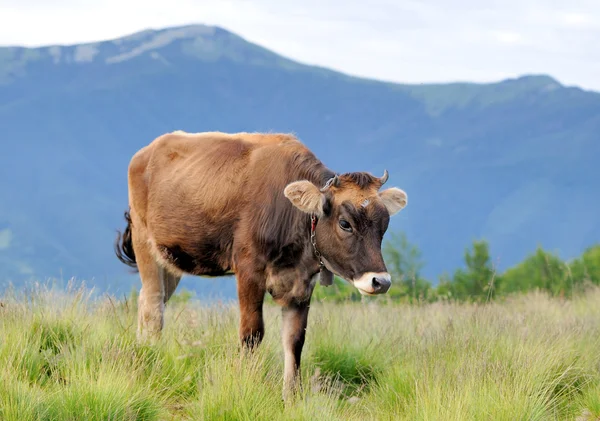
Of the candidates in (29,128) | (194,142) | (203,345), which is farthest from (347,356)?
(29,128)

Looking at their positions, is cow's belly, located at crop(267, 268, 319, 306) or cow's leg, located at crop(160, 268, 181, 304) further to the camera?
cow's leg, located at crop(160, 268, 181, 304)

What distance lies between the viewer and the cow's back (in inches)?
309

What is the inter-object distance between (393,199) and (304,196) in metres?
0.85

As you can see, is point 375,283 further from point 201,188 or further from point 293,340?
point 201,188

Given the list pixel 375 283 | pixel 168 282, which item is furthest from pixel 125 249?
pixel 375 283

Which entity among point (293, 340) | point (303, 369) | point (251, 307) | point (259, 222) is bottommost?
point (303, 369)

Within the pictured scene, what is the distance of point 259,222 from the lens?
750 cm

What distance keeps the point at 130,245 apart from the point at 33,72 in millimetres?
153238

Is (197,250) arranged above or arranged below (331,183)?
below

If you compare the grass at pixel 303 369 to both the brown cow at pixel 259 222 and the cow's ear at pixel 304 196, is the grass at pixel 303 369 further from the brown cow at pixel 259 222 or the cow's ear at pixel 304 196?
the cow's ear at pixel 304 196

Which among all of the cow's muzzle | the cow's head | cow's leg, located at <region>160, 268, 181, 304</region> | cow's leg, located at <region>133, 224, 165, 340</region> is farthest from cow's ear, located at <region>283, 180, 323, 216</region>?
cow's leg, located at <region>160, 268, 181, 304</region>

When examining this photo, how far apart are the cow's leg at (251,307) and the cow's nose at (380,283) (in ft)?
3.85

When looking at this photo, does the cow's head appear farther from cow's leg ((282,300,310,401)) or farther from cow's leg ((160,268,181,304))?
cow's leg ((160,268,181,304))

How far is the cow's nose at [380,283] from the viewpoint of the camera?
659 cm
